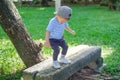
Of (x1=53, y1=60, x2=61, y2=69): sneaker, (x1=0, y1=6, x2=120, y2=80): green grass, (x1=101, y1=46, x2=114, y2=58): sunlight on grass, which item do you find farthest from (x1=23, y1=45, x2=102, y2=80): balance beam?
(x1=101, y1=46, x2=114, y2=58): sunlight on grass

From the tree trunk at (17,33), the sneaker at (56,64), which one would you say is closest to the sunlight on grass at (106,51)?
→ the tree trunk at (17,33)

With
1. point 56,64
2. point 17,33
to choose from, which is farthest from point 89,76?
point 17,33

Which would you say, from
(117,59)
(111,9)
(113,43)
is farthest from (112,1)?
(117,59)

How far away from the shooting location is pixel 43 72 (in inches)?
183

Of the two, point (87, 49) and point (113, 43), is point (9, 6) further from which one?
point (113, 43)

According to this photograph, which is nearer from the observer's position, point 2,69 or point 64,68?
point 64,68

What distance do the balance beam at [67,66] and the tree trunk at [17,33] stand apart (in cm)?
52

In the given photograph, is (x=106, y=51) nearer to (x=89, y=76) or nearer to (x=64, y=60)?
(x=89, y=76)

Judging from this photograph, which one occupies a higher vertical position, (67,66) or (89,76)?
(67,66)

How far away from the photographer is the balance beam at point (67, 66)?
4.61 metres

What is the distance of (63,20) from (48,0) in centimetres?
A: 2074

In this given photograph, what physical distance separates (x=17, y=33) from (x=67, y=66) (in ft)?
3.77

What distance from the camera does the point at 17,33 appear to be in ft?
18.6

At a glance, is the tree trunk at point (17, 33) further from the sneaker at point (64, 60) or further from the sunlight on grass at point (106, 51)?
the sunlight on grass at point (106, 51)
